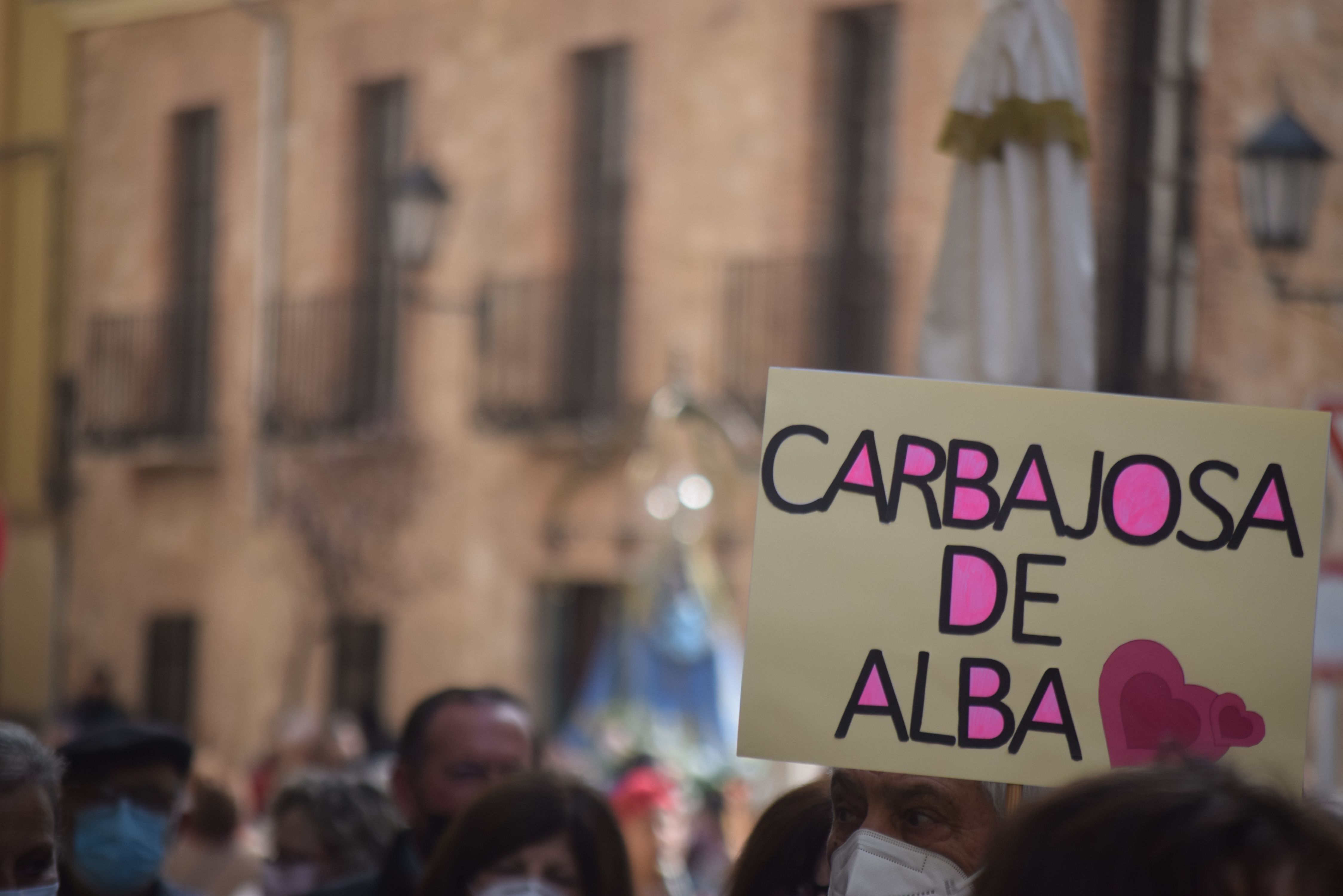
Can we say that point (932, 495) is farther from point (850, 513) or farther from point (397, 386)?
point (397, 386)

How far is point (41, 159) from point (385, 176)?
518 centimetres

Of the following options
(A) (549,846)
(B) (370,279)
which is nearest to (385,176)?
(B) (370,279)

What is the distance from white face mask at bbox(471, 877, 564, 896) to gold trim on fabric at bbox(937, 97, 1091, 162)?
1873mm

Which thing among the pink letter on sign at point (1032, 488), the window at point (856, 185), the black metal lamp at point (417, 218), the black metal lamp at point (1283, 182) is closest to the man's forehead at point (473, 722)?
the pink letter on sign at point (1032, 488)

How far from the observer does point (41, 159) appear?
70.0ft

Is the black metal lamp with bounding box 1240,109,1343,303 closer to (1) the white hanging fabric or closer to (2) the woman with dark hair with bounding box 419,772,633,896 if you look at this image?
(1) the white hanging fabric

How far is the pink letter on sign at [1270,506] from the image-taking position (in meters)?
2.82

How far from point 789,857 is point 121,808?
1607 millimetres

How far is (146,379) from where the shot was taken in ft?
65.8

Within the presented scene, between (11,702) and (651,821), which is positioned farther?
(11,702)

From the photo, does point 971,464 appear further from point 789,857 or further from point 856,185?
point 856,185

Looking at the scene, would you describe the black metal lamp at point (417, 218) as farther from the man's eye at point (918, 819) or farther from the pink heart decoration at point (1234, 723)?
the pink heart decoration at point (1234, 723)

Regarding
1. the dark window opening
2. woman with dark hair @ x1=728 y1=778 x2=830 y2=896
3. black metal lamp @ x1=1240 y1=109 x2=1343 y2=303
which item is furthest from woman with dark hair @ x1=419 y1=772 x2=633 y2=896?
the dark window opening

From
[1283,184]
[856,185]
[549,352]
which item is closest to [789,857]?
[1283,184]
